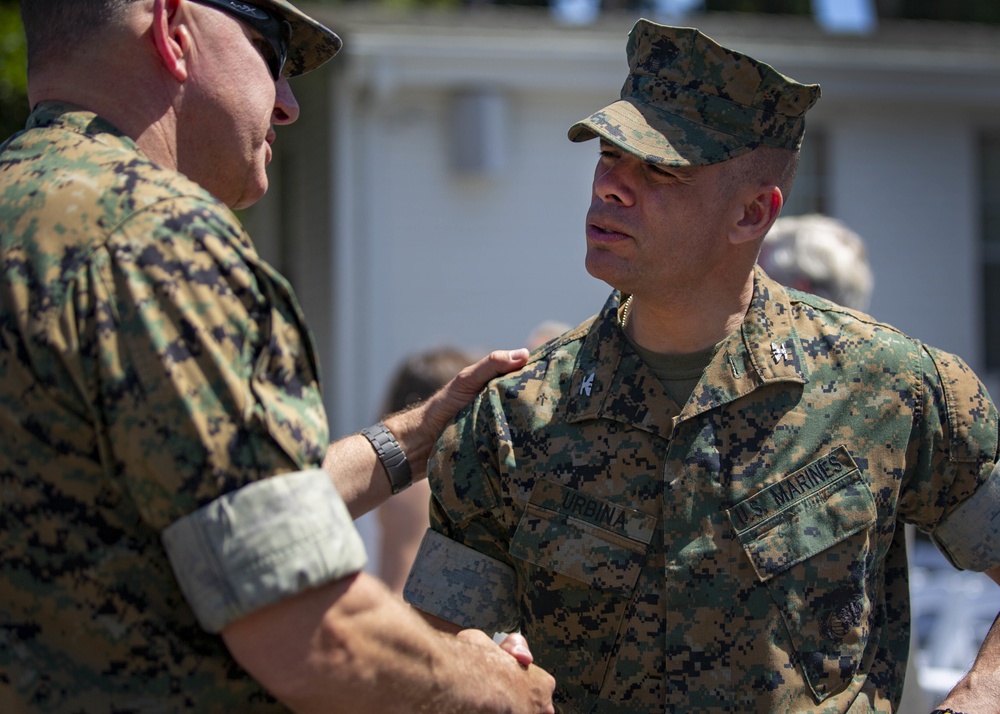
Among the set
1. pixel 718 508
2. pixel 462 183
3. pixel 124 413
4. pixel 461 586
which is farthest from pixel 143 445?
pixel 462 183

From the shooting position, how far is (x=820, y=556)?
2.61m

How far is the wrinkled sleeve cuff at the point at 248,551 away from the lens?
1.75 m

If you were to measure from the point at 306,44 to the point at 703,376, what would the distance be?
1.19 m

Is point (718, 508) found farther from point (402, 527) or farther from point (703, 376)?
point (402, 527)

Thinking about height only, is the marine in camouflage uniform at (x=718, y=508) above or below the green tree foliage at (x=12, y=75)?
above

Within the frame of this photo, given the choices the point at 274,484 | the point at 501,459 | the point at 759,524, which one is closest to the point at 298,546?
the point at 274,484

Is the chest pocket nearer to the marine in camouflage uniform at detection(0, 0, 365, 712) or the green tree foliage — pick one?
the marine in camouflage uniform at detection(0, 0, 365, 712)

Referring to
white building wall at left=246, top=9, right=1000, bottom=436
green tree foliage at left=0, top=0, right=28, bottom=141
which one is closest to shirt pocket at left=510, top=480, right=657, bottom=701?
white building wall at left=246, top=9, right=1000, bottom=436

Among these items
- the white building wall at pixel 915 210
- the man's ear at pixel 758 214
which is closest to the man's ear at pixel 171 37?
the man's ear at pixel 758 214

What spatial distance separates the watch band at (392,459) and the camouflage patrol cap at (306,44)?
2.93 ft

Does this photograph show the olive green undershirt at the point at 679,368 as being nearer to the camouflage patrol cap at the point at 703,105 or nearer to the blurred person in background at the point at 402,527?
the camouflage patrol cap at the point at 703,105

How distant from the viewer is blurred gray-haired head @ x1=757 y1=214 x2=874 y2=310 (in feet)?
14.2

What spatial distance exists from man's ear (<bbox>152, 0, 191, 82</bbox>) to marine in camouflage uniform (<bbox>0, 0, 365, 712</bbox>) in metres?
0.26

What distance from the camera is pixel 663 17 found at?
10.2 meters
